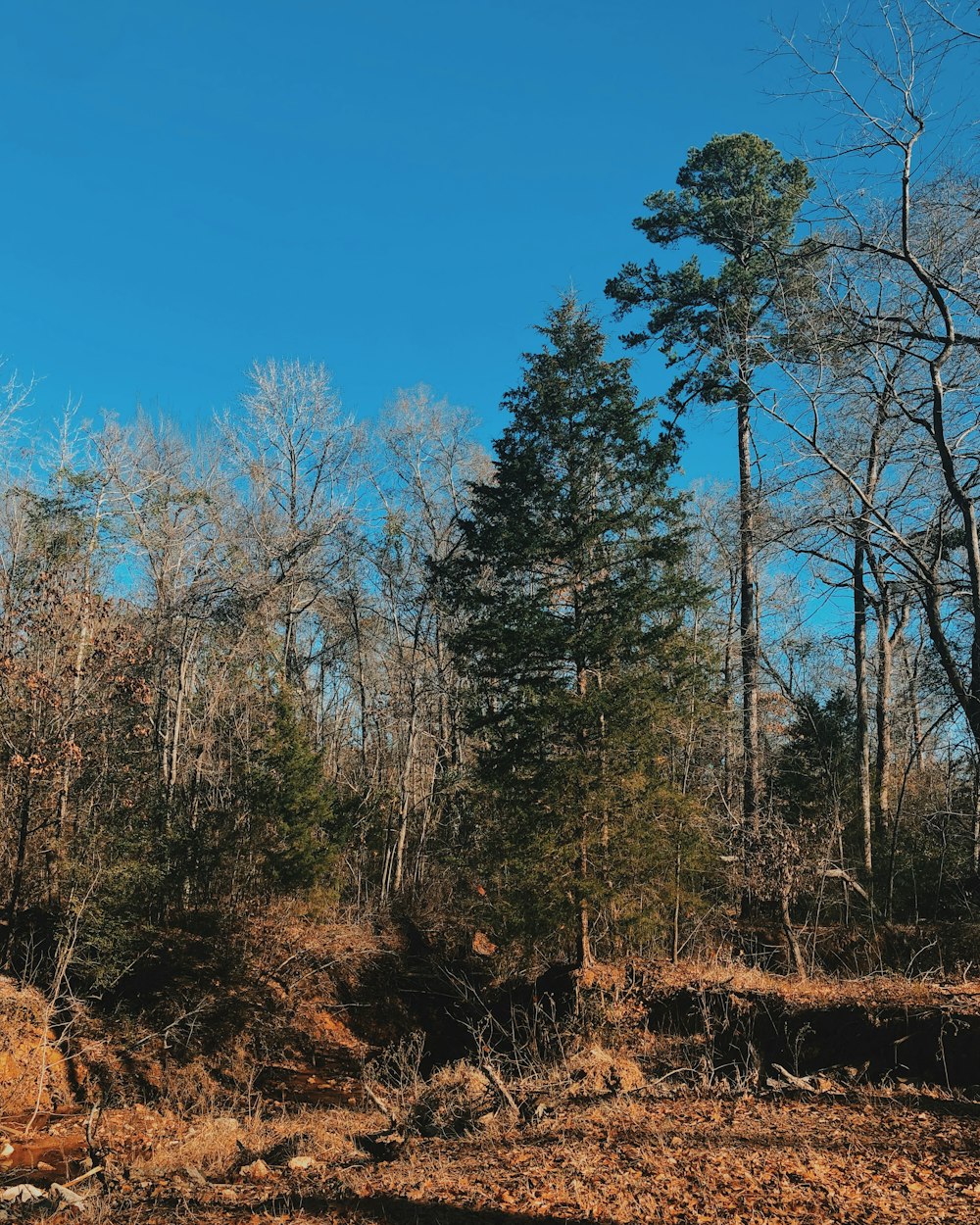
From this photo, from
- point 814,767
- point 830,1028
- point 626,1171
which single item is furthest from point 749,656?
point 626,1171

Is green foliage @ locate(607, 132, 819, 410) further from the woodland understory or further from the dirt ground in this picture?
the dirt ground

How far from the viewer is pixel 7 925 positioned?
52.6ft

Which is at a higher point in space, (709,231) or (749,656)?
(709,231)

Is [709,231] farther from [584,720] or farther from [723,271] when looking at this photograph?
[584,720]

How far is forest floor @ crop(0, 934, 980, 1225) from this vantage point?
584cm

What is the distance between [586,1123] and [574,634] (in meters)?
9.05

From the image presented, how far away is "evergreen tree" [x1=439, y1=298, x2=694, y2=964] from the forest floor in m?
2.24

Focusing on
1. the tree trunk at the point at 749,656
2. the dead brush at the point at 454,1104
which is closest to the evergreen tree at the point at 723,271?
the tree trunk at the point at 749,656

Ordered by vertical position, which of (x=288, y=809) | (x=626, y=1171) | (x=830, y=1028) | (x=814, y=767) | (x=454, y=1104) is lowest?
(x=454, y=1104)

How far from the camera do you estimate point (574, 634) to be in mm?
15594

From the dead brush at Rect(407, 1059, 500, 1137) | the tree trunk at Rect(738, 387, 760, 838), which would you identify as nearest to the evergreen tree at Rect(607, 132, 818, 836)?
the tree trunk at Rect(738, 387, 760, 838)

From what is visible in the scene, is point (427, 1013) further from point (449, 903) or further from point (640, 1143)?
point (640, 1143)

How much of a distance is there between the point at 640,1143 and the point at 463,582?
12265mm

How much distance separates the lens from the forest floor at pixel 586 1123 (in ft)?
19.2
